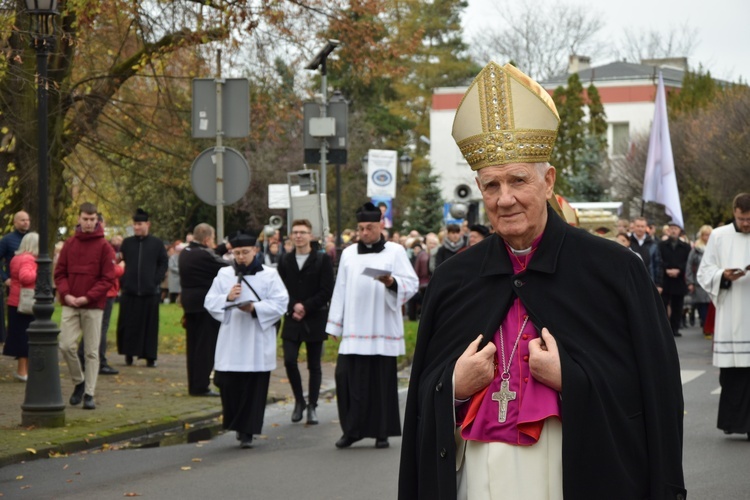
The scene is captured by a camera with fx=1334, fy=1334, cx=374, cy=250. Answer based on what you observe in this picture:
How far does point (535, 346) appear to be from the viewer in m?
4.22

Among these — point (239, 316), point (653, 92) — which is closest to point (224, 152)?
point (239, 316)

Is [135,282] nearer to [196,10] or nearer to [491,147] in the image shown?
[196,10]

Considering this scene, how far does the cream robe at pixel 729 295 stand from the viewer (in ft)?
38.2

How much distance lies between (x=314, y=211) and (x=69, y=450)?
36.5 ft

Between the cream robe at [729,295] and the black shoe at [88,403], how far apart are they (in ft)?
20.8

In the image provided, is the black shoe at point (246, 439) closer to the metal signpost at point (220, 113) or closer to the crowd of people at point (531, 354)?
the metal signpost at point (220, 113)

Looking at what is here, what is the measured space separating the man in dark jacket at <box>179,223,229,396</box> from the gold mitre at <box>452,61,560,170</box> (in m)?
11.3

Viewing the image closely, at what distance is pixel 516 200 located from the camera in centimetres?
429

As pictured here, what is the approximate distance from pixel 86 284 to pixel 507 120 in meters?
10.1

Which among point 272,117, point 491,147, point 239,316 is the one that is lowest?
point 239,316

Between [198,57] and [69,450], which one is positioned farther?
[198,57]

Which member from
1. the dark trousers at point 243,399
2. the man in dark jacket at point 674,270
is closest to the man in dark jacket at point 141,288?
the dark trousers at point 243,399

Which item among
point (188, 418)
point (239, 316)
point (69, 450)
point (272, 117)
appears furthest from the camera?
point (272, 117)

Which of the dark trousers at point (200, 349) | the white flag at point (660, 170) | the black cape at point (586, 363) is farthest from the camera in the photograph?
the white flag at point (660, 170)
